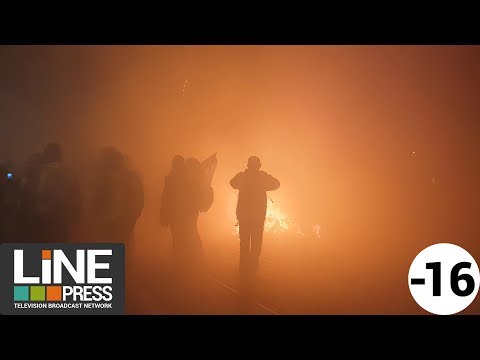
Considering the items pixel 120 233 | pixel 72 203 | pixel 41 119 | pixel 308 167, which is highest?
pixel 41 119

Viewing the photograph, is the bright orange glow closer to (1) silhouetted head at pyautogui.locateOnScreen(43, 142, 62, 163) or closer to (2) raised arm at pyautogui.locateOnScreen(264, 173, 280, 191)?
(1) silhouetted head at pyautogui.locateOnScreen(43, 142, 62, 163)

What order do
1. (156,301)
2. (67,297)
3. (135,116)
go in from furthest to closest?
(135,116) < (156,301) < (67,297)

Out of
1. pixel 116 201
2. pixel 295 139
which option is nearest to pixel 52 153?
pixel 116 201

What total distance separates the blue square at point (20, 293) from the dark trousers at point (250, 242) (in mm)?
2051

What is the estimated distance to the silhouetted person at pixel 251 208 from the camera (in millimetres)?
3734

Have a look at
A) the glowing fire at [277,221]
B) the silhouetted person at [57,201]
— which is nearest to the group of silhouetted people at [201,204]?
the glowing fire at [277,221]

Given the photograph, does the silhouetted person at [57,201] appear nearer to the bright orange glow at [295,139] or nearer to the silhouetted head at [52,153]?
the silhouetted head at [52,153]

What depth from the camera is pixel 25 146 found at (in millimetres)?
3783

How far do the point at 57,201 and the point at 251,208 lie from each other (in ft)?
6.47

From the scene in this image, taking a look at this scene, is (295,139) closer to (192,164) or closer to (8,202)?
(192,164)

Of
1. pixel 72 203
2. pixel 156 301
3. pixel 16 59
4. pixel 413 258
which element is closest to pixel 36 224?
pixel 72 203

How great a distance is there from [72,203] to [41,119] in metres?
0.99

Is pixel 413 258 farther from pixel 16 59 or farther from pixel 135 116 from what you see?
pixel 16 59

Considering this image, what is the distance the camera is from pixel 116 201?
384 cm
